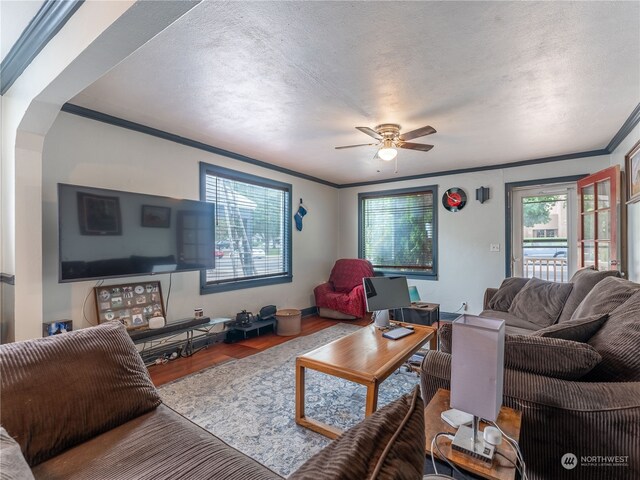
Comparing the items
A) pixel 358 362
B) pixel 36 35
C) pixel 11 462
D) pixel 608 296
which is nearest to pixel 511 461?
pixel 358 362

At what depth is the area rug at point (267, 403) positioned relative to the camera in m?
1.91

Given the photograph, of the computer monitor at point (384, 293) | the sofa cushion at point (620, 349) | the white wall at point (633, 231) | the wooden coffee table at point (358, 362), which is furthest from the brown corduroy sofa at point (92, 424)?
the white wall at point (633, 231)

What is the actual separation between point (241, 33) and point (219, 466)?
2091 millimetres

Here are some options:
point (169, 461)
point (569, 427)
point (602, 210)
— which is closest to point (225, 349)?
point (169, 461)

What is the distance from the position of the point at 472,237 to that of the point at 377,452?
4.95 meters

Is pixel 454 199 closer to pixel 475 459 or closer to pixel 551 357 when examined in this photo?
pixel 551 357

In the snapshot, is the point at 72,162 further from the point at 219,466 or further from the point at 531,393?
the point at 531,393

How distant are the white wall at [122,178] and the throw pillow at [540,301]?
318 cm

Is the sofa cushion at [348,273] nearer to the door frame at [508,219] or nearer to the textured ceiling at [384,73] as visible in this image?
the door frame at [508,219]

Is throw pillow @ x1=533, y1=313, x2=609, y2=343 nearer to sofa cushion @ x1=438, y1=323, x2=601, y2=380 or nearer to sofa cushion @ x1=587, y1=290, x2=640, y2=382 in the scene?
sofa cushion @ x1=587, y1=290, x2=640, y2=382

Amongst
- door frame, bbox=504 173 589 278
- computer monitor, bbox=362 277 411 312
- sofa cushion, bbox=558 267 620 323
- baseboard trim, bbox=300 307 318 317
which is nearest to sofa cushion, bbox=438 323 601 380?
computer monitor, bbox=362 277 411 312

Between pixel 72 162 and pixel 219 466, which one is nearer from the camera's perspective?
pixel 219 466

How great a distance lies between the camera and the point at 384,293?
2.77 meters

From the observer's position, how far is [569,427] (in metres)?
1.13
